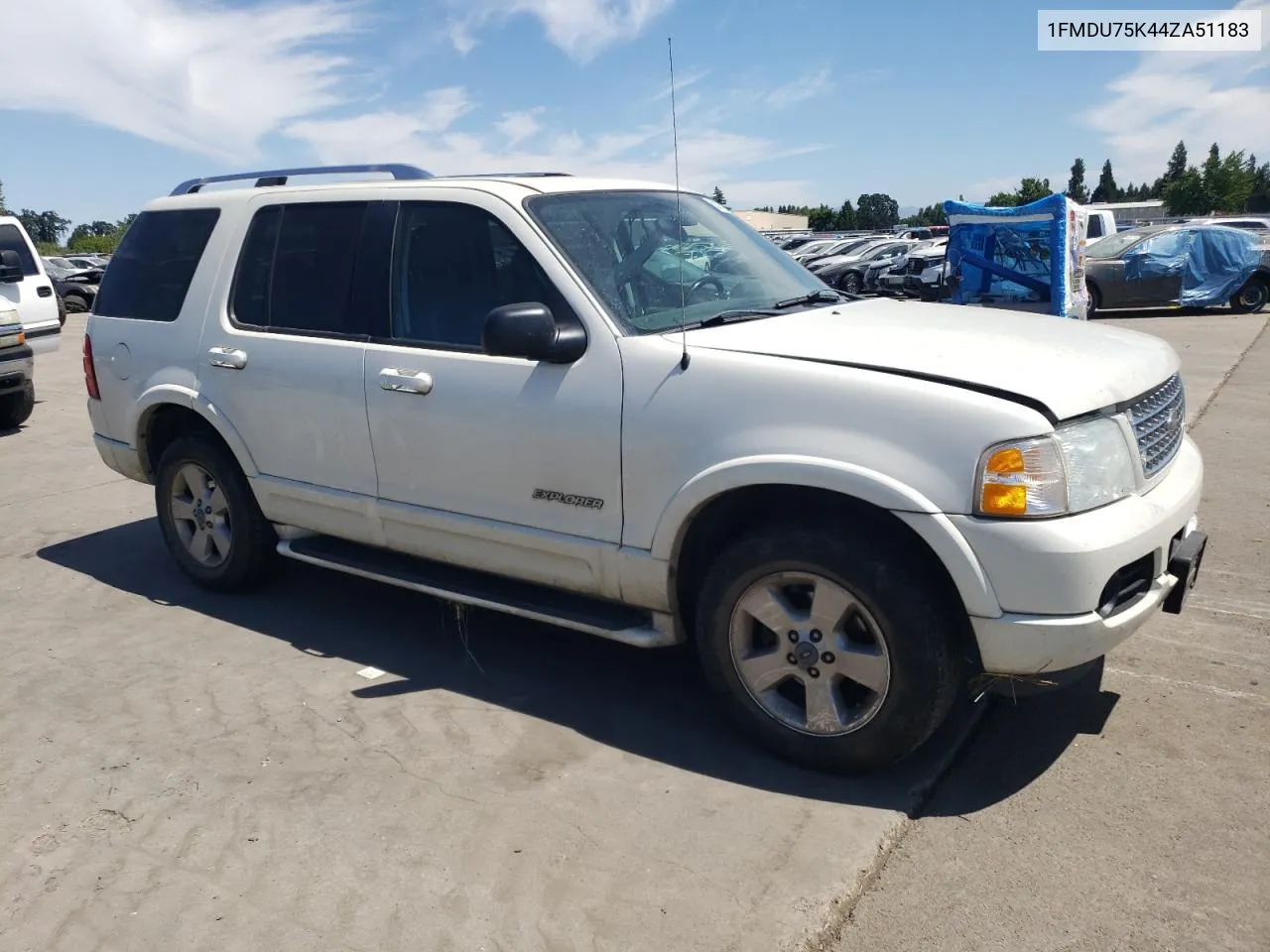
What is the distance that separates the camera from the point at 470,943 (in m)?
2.72

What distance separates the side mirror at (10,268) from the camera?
1206 centimetres

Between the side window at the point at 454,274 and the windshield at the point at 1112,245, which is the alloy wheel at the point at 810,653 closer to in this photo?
the side window at the point at 454,274

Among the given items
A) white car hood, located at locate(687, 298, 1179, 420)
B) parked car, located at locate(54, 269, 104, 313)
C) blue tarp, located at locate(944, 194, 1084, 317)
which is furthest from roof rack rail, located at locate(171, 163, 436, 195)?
parked car, located at locate(54, 269, 104, 313)

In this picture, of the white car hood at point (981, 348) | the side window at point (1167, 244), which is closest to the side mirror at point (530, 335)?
the white car hood at point (981, 348)

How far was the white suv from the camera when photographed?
304 centimetres

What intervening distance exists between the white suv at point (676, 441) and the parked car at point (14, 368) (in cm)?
590

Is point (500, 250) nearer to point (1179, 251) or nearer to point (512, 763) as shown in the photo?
point (512, 763)

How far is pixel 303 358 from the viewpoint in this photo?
4.55m

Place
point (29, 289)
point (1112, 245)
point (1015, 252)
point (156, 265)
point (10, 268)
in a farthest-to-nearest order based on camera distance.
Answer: point (1112, 245), point (1015, 252), point (29, 289), point (10, 268), point (156, 265)

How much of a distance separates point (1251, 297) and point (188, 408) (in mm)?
19391

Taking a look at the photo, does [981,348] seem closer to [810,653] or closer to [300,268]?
[810,653]

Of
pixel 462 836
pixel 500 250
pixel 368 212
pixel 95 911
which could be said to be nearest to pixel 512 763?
pixel 462 836

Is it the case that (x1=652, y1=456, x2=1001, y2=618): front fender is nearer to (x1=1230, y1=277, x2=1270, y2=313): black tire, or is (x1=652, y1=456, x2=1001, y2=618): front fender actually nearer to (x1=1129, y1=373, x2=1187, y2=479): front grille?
(x1=1129, y1=373, x2=1187, y2=479): front grille

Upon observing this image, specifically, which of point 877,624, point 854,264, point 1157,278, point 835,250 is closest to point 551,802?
point 877,624
